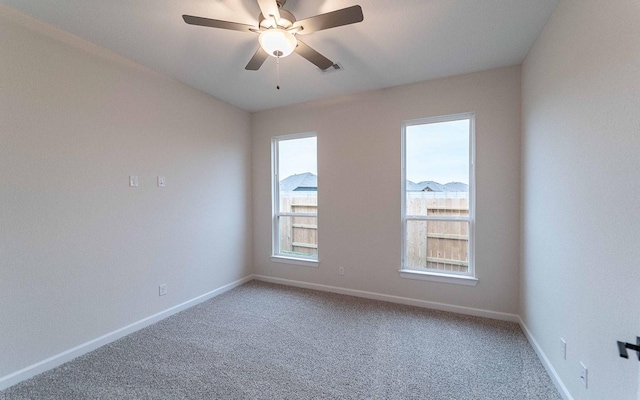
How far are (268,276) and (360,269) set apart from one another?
1.52 m

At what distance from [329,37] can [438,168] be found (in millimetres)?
1900

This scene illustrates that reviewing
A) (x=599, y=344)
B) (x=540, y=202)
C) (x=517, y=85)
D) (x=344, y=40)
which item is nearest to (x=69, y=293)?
(x=344, y=40)

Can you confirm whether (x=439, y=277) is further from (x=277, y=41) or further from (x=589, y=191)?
(x=277, y=41)

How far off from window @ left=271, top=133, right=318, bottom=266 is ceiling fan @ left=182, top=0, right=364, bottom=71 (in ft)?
6.76

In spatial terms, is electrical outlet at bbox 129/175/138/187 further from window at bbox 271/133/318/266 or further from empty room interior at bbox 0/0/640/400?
window at bbox 271/133/318/266

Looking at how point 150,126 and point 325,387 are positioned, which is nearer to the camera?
point 325,387

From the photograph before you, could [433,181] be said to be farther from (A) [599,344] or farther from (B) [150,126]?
(B) [150,126]

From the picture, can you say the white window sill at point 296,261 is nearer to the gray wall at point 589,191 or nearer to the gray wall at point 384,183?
the gray wall at point 384,183

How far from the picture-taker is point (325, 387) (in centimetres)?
186

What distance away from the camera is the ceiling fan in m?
1.56

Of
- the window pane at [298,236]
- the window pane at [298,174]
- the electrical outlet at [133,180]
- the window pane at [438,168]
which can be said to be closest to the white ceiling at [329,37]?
the window pane at [438,168]

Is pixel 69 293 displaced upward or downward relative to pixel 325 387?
upward

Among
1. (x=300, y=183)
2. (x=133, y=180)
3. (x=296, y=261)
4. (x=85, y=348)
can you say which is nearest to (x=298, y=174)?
(x=300, y=183)

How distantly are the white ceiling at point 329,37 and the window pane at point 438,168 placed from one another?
613 mm
